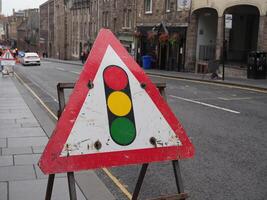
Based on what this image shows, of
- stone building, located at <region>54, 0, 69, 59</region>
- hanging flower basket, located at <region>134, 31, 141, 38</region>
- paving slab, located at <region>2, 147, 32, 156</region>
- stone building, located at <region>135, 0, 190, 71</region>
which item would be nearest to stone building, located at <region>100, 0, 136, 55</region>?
hanging flower basket, located at <region>134, 31, 141, 38</region>

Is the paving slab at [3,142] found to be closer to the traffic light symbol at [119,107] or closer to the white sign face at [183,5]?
the traffic light symbol at [119,107]

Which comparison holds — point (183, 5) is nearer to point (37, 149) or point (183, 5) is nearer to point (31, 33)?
point (37, 149)

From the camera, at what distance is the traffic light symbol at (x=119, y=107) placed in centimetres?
366

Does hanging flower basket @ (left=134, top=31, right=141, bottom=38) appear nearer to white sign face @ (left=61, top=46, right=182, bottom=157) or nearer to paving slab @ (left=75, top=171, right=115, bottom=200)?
paving slab @ (left=75, top=171, right=115, bottom=200)

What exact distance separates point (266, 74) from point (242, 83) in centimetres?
347

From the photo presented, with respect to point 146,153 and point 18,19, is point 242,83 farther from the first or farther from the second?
point 18,19

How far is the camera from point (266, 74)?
24844mm

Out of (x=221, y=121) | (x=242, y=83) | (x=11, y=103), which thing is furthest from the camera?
(x=242, y=83)

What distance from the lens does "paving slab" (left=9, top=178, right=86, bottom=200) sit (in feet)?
17.1

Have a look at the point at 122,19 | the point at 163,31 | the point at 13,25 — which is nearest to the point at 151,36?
the point at 163,31

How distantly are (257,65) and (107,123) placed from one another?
2209 centimetres

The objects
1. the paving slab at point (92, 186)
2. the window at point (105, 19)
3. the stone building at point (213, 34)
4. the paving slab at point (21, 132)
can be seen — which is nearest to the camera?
the paving slab at point (92, 186)

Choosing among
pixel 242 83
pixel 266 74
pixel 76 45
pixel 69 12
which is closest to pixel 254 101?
pixel 242 83

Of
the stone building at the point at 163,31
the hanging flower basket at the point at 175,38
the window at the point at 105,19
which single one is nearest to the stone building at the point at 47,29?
the window at the point at 105,19
